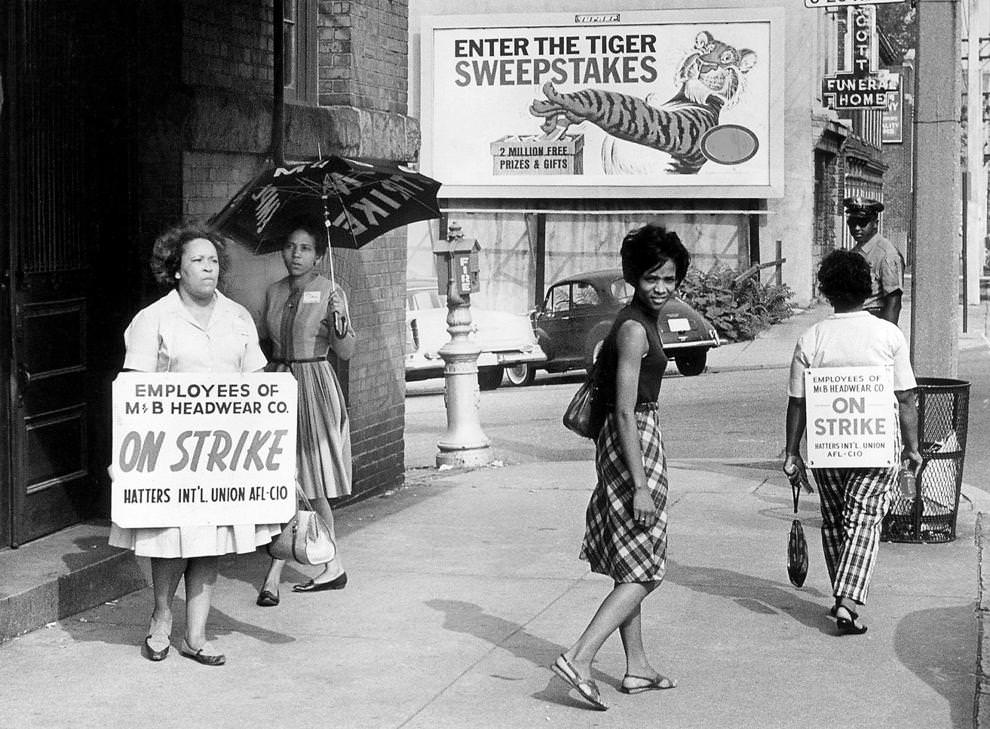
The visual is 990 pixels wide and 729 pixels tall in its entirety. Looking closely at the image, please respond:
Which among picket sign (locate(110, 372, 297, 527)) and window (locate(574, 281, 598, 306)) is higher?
window (locate(574, 281, 598, 306))

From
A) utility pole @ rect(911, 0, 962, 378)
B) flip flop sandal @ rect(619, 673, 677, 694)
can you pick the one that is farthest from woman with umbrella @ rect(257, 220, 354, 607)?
utility pole @ rect(911, 0, 962, 378)

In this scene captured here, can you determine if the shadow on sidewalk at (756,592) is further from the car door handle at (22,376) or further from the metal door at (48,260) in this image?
the car door handle at (22,376)

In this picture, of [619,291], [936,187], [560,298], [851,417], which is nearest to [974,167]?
[619,291]

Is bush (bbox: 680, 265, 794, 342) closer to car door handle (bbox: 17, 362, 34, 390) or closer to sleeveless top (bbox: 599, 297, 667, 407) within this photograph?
car door handle (bbox: 17, 362, 34, 390)

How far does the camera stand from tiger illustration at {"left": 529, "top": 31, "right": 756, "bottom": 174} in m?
30.5

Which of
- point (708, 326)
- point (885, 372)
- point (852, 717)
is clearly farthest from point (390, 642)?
point (708, 326)

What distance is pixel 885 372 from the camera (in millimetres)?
7172

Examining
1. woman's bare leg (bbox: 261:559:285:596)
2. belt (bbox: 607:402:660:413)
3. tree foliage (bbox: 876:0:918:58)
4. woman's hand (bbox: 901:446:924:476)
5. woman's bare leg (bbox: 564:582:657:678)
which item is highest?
tree foliage (bbox: 876:0:918:58)

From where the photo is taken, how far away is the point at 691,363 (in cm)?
2188

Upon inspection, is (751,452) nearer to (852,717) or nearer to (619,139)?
(852,717)

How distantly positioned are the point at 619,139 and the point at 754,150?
2.72 m

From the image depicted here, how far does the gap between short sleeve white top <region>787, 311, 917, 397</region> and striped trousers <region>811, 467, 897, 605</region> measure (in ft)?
1.48

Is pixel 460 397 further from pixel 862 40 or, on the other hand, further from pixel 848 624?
pixel 862 40

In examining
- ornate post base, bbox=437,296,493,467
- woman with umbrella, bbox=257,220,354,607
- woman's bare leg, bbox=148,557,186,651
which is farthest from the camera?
ornate post base, bbox=437,296,493,467
